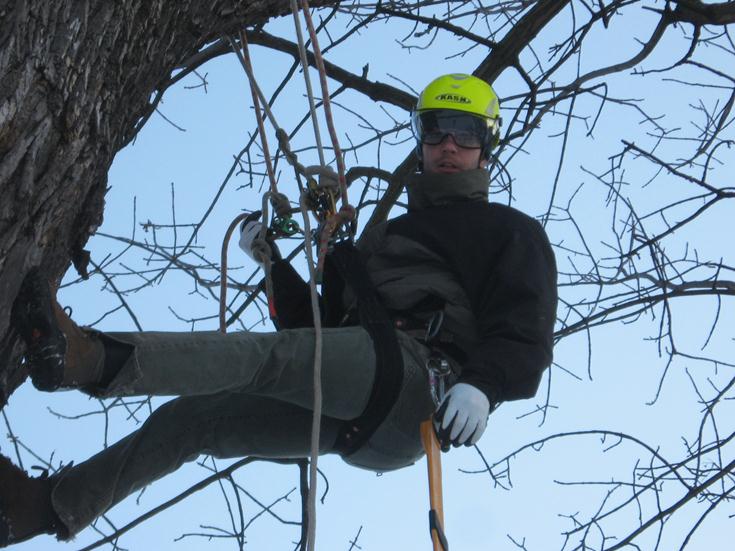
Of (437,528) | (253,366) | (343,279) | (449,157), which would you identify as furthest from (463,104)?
(437,528)

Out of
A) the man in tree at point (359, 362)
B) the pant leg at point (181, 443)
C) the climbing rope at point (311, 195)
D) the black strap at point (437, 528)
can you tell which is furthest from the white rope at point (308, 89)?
the black strap at point (437, 528)

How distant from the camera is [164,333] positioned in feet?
9.07

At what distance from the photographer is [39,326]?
2537mm

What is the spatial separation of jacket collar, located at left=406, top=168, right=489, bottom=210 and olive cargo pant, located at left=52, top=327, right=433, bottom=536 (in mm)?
608

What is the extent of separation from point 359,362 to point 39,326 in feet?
2.74

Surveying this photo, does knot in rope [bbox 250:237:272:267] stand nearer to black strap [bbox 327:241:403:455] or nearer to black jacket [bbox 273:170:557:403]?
black jacket [bbox 273:170:557:403]

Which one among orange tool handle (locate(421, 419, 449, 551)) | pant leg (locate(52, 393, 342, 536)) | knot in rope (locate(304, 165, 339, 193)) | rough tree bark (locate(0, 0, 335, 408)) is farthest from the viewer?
knot in rope (locate(304, 165, 339, 193))

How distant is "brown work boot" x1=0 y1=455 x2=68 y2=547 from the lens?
2.98 m

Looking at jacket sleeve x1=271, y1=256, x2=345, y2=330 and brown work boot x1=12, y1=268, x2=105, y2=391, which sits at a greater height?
jacket sleeve x1=271, y1=256, x2=345, y2=330

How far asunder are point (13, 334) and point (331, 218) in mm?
1069

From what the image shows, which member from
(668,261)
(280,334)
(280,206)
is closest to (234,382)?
(280,334)

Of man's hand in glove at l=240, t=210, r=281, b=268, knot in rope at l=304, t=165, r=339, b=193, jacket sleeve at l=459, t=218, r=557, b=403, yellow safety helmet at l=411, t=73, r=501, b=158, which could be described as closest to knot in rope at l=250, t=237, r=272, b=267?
man's hand in glove at l=240, t=210, r=281, b=268

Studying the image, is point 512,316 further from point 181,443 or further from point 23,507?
point 23,507

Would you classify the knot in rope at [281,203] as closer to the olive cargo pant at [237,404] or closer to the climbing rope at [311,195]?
the climbing rope at [311,195]
